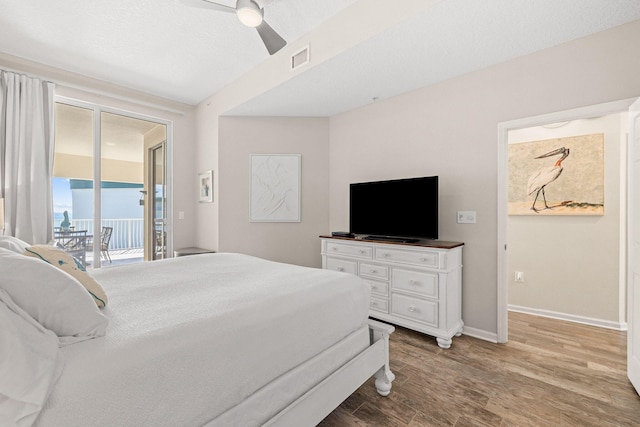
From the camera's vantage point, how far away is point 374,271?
300cm

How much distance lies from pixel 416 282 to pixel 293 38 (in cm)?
259

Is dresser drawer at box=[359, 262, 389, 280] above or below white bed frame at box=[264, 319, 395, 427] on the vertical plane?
above

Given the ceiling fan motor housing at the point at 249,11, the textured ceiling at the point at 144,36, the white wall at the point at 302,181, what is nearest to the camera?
the ceiling fan motor housing at the point at 249,11

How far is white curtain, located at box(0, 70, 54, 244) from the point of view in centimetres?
296

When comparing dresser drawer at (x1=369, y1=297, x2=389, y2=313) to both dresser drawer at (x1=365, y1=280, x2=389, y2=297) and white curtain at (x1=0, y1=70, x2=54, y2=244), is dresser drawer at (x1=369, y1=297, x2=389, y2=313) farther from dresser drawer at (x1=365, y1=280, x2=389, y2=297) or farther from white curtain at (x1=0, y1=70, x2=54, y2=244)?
white curtain at (x1=0, y1=70, x2=54, y2=244)

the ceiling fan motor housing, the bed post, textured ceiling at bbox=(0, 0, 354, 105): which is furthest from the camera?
textured ceiling at bbox=(0, 0, 354, 105)

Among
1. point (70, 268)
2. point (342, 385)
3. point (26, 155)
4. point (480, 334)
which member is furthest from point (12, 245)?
point (480, 334)

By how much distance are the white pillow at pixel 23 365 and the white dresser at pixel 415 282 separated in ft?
8.09

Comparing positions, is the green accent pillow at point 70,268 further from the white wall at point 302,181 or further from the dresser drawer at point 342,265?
the white wall at point 302,181

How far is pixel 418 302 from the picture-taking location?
8.81ft

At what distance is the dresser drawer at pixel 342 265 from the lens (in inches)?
125

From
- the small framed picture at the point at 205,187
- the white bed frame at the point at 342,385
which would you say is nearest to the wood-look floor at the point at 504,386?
the white bed frame at the point at 342,385

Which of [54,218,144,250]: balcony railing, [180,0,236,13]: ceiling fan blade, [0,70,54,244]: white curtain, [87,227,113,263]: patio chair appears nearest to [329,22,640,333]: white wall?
[180,0,236,13]: ceiling fan blade

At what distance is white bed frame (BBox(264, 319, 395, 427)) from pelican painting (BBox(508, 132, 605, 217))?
2.71m
